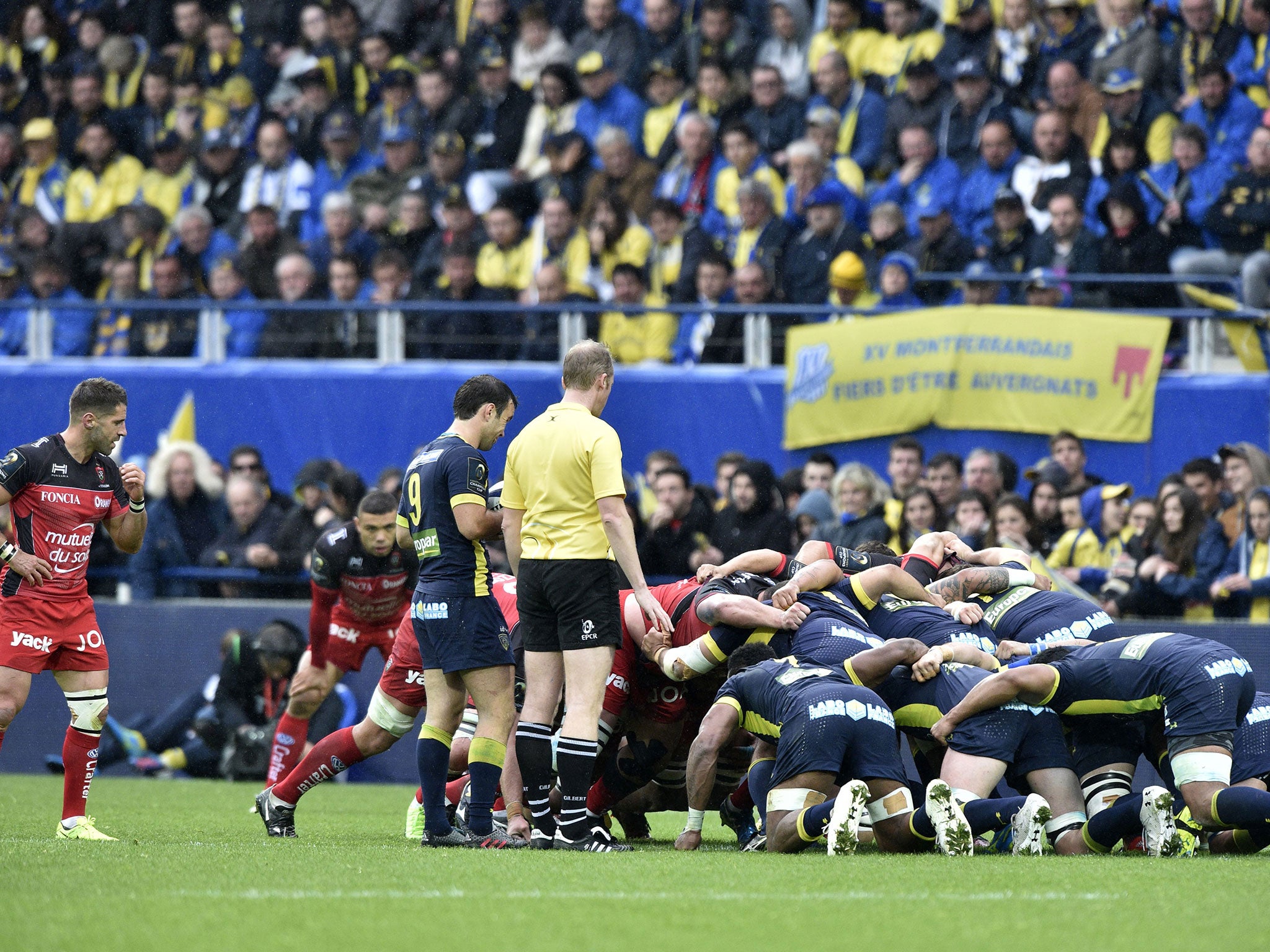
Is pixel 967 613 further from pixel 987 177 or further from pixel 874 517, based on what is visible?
pixel 987 177

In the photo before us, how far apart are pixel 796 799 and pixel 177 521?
804cm

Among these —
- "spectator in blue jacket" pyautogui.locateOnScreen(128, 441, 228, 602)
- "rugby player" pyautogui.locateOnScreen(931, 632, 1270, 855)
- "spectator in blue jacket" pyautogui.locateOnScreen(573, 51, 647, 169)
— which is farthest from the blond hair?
"spectator in blue jacket" pyautogui.locateOnScreen(573, 51, 647, 169)

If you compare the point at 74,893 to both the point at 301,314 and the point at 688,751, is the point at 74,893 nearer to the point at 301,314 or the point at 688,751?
the point at 688,751

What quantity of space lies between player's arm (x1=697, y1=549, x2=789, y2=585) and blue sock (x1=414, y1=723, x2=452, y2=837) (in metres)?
1.72

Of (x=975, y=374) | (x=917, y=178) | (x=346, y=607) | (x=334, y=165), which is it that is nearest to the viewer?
(x=346, y=607)

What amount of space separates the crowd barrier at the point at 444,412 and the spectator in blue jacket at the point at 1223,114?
216 cm

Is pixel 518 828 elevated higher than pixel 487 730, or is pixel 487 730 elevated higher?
pixel 487 730

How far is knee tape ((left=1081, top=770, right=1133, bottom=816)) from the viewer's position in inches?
321

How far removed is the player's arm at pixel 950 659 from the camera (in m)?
8.24

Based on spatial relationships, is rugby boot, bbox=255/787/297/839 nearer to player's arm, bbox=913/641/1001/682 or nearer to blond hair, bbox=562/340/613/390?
blond hair, bbox=562/340/613/390

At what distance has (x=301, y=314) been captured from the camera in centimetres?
1536

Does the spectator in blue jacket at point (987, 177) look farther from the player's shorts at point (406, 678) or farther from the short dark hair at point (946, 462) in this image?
the player's shorts at point (406, 678)

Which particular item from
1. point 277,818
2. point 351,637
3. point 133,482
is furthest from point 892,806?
point 351,637

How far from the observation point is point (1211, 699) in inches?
301
